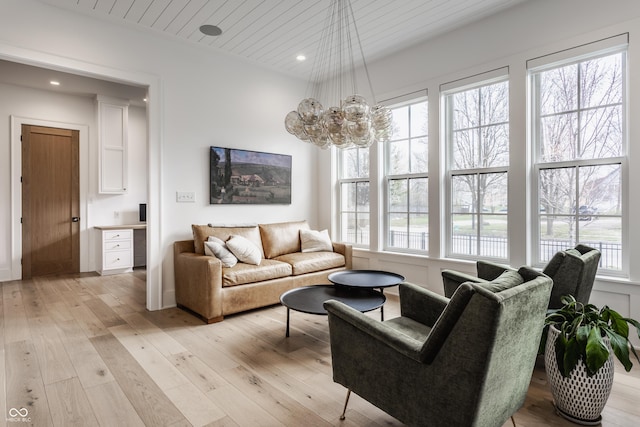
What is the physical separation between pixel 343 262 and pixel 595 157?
2.88 m

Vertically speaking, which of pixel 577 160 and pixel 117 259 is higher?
pixel 577 160

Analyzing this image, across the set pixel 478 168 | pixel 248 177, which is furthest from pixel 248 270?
pixel 478 168

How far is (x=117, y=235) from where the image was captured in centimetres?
567

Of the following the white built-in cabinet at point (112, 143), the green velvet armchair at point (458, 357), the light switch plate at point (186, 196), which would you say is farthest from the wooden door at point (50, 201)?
the green velvet armchair at point (458, 357)

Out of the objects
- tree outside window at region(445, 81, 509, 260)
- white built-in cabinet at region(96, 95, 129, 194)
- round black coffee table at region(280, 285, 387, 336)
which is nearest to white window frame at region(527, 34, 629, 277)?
tree outside window at region(445, 81, 509, 260)

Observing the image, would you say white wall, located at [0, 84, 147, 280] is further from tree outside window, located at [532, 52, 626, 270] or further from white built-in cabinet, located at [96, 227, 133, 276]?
tree outside window, located at [532, 52, 626, 270]

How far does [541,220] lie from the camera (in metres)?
3.26

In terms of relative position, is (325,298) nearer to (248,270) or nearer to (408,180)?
(248,270)

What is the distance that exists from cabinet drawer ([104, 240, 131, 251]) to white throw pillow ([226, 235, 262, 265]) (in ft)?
9.49

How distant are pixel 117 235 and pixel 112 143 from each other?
62.1 inches

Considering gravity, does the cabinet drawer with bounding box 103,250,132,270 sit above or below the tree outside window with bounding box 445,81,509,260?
below

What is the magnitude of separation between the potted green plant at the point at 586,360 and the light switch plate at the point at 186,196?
→ 3.72m

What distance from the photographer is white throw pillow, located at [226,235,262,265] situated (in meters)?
3.84

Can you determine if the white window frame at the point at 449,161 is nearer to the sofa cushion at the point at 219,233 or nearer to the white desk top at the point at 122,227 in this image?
the sofa cushion at the point at 219,233
